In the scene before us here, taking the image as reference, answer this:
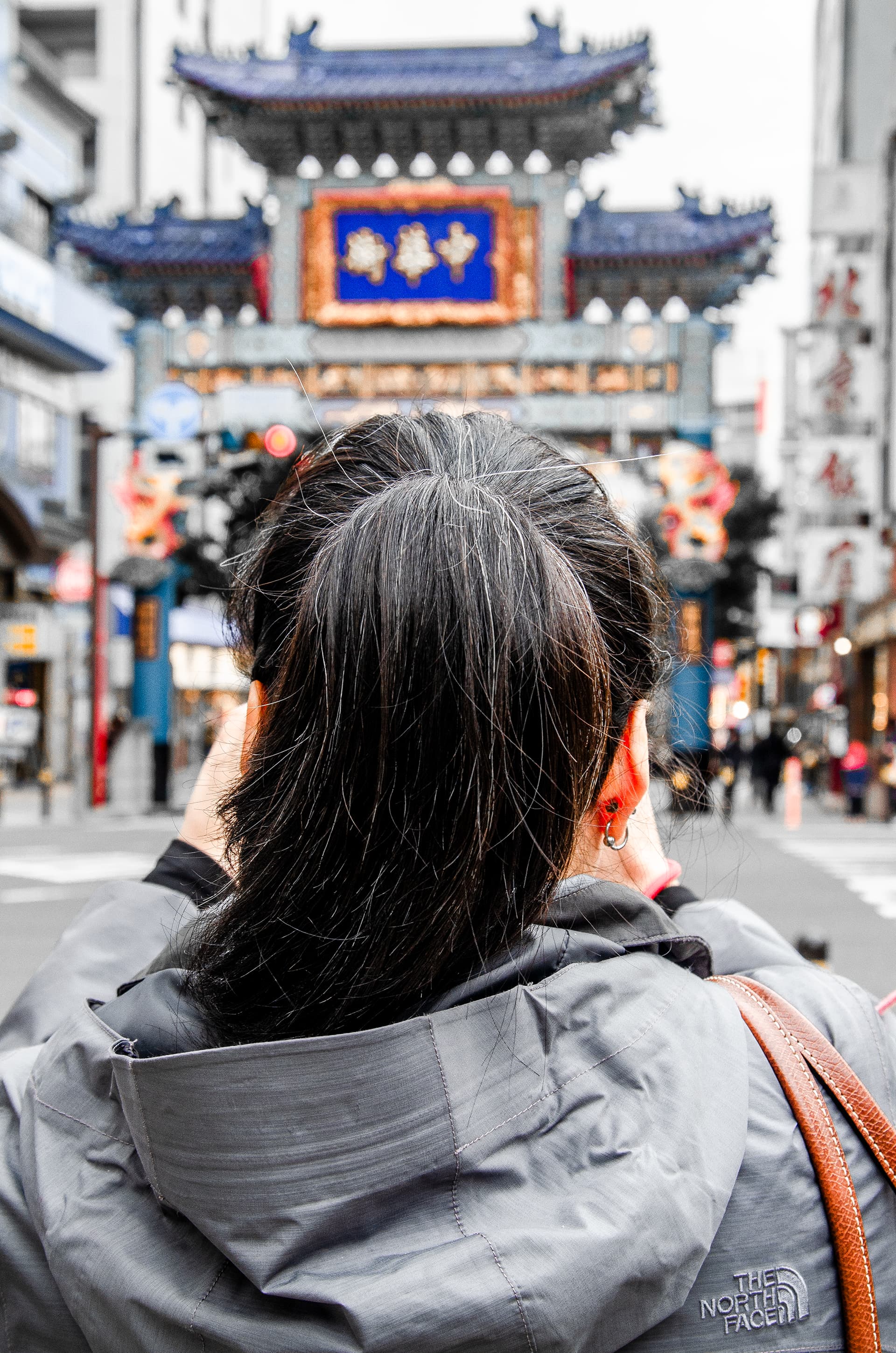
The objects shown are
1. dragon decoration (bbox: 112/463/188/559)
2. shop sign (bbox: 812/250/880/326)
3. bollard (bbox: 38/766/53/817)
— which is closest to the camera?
bollard (bbox: 38/766/53/817)

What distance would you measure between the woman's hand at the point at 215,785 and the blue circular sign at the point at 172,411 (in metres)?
19.1

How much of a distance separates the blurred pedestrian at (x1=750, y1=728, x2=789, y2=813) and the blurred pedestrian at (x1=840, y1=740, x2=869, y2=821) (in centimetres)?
102

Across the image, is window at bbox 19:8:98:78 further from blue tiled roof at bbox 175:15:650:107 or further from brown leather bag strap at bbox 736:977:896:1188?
brown leather bag strap at bbox 736:977:896:1188

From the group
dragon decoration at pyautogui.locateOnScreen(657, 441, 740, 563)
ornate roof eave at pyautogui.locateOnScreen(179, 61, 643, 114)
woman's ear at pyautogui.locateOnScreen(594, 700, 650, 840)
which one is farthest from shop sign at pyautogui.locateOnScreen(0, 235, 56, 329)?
woman's ear at pyautogui.locateOnScreen(594, 700, 650, 840)

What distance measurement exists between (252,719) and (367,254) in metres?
21.5

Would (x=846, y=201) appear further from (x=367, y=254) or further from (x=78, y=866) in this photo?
(x=78, y=866)

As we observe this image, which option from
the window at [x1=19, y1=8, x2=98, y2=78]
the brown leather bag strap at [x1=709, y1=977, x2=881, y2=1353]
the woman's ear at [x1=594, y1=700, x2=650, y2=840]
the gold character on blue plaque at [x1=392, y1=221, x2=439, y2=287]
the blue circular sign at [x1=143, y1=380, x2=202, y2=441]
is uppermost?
the window at [x1=19, y1=8, x2=98, y2=78]

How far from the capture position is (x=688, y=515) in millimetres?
19500

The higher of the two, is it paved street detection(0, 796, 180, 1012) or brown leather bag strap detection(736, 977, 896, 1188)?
brown leather bag strap detection(736, 977, 896, 1188)

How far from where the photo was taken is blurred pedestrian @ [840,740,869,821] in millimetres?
18844

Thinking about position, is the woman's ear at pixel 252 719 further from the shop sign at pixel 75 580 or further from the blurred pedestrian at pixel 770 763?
the shop sign at pixel 75 580

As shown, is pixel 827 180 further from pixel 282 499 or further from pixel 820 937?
pixel 282 499

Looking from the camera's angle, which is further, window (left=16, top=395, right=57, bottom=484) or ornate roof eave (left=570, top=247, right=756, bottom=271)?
window (left=16, top=395, right=57, bottom=484)

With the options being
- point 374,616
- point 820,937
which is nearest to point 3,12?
point 820,937
